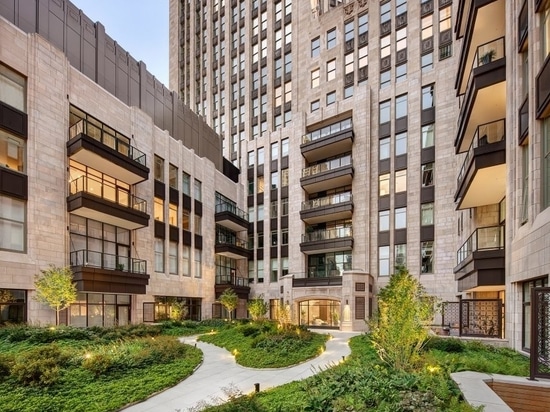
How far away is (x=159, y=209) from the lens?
2934 centimetres

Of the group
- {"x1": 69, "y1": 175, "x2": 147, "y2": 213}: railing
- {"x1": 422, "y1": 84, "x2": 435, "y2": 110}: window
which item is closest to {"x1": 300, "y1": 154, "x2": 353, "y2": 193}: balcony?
{"x1": 422, "y1": 84, "x2": 435, "y2": 110}: window

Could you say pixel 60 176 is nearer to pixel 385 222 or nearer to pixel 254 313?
pixel 254 313

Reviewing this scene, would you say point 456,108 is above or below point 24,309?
above

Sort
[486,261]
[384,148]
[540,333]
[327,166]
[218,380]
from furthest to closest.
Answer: [327,166] < [384,148] < [486,261] < [218,380] < [540,333]

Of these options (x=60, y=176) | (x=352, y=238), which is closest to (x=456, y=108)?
(x=352, y=238)

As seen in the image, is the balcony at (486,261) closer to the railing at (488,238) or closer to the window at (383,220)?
the railing at (488,238)

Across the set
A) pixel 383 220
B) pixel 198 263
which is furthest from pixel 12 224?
pixel 383 220

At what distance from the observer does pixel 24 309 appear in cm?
1797

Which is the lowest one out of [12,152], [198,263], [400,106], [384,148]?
[198,263]

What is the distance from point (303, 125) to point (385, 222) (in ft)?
44.0

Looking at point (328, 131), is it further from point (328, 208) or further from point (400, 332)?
point (400, 332)

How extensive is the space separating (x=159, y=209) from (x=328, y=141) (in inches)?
663

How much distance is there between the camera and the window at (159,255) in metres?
28.5

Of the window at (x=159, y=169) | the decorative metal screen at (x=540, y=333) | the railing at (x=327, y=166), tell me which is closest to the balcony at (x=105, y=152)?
the window at (x=159, y=169)
